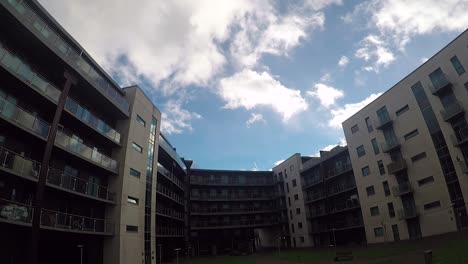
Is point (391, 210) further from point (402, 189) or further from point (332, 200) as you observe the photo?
point (332, 200)

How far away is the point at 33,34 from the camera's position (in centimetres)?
1825

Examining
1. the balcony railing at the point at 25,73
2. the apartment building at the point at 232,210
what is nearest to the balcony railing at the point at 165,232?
the apartment building at the point at 232,210

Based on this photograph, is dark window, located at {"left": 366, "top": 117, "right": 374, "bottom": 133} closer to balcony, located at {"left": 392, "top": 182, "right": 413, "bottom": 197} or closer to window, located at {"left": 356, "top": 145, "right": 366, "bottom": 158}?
window, located at {"left": 356, "top": 145, "right": 366, "bottom": 158}

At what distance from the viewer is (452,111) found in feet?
104

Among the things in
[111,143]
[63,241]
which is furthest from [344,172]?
[63,241]

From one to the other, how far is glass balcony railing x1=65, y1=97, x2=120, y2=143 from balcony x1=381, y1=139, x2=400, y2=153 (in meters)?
33.8

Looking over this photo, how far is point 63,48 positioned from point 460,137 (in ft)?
125

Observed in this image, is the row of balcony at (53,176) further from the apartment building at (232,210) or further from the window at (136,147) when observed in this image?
the apartment building at (232,210)

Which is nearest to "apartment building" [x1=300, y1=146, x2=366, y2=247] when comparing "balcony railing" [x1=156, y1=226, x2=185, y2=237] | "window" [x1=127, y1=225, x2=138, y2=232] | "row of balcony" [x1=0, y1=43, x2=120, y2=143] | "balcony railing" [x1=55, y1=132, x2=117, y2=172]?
"balcony railing" [x1=156, y1=226, x2=185, y2=237]

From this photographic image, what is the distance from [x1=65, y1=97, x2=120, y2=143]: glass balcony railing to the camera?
2233 cm

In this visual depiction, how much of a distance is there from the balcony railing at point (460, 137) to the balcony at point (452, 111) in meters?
1.65

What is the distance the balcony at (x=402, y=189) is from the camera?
36.6m

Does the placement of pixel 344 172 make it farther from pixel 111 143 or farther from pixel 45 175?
pixel 45 175

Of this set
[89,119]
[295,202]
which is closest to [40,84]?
[89,119]
